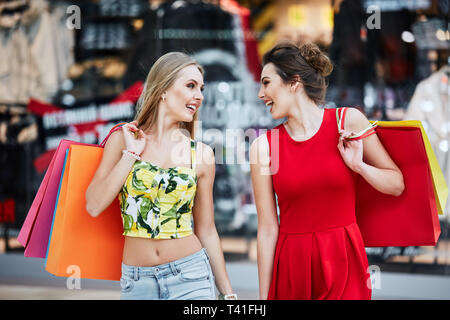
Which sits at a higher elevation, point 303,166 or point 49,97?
point 49,97

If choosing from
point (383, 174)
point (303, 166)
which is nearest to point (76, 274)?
point (303, 166)

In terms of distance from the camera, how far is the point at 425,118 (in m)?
5.36

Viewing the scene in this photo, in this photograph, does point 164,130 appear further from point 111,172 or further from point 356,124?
point 356,124

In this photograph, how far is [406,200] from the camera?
7.52 feet

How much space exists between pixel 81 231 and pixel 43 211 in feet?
0.59

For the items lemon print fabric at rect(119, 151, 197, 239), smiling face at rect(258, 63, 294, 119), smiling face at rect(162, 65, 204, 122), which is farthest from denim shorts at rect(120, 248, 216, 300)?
smiling face at rect(258, 63, 294, 119)

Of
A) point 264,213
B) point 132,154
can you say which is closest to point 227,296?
point 264,213

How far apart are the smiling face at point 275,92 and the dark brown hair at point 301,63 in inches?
0.8

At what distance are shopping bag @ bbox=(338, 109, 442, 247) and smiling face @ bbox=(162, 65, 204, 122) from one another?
0.78 meters

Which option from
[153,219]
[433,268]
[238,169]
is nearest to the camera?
[153,219]

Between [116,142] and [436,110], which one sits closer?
[116,142]

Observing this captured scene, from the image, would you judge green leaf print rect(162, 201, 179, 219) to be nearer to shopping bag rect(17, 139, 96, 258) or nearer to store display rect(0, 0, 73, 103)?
shopping bag rect(17, 139, 96, 258)
